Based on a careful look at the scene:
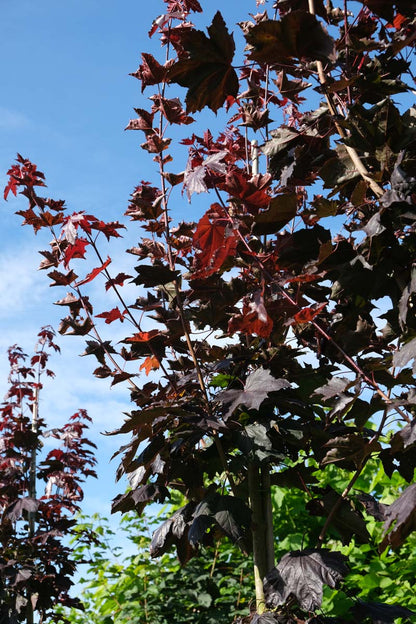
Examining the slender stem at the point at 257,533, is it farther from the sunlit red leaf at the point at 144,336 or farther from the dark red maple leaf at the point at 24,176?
the dark red maple leaf at the point at 24,176

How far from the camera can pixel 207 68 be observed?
1688mm

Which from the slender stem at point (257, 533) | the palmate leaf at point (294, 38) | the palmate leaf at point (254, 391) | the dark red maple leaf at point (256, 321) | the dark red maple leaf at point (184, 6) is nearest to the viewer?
the palmate leaf at point (294, 38)

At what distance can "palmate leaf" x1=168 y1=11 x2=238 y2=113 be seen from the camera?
1.64 metres

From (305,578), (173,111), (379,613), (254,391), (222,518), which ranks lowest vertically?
(379,613)

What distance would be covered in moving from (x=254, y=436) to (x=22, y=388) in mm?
3404

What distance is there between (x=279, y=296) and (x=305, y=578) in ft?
2.60

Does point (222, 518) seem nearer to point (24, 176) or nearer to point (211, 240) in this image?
point (211, 240)

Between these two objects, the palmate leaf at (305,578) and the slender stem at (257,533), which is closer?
the palmate leaf at (305,578)

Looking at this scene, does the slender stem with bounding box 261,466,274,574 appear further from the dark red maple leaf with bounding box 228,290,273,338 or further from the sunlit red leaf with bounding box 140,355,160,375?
the dark red maple leaf with bounding box 228,290,273,338

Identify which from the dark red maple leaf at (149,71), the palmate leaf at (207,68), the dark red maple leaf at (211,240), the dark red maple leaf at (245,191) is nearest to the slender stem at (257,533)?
the dark red maple leaf at (211,240)

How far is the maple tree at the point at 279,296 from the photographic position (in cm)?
156

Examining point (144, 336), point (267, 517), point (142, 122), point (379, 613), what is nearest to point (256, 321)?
point (144, 336)

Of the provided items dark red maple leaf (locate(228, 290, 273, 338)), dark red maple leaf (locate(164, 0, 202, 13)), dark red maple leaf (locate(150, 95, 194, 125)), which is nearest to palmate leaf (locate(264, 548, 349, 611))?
dark red maple leaf (locate(228, 290, 273, 338))

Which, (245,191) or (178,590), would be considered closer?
(245,191)
